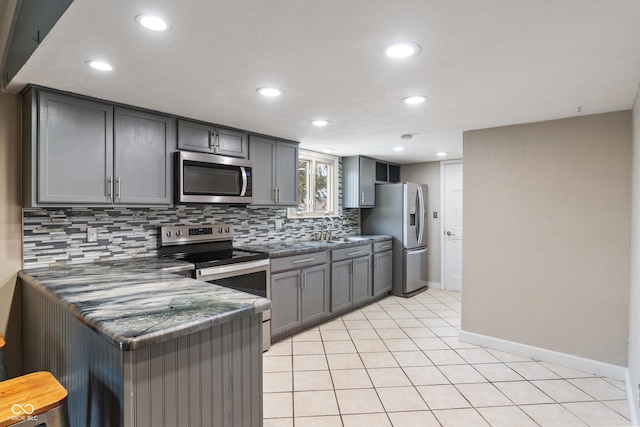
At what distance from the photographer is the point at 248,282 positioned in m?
2.96

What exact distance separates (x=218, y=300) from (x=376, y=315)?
3019 mm

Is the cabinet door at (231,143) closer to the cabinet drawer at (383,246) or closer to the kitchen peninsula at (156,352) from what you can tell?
the kitchen peninsula at (156,352)

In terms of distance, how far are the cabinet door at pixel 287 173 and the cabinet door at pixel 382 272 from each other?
1.54 meters

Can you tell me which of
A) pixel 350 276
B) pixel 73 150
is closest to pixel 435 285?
pixel 350 276

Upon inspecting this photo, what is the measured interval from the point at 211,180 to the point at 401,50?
6.43 feet

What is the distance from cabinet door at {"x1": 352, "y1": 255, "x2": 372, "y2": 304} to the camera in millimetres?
4270

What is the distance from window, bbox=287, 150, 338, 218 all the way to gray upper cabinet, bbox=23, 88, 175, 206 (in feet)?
6.09

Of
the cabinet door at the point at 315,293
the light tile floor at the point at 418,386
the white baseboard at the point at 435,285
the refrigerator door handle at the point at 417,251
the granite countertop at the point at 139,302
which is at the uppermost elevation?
the granite countertop at the point at 139,302

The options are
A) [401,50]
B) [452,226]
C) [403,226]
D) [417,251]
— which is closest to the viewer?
[401,50]

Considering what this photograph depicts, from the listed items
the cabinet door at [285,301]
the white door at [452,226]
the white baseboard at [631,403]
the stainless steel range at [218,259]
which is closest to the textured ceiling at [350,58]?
the stainless steel range at [218,259]

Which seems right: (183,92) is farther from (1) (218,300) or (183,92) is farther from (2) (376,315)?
(2) (376,315)

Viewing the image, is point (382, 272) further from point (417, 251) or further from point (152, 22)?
point (152, 22)

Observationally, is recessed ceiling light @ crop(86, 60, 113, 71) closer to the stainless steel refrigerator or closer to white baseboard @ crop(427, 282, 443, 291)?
the stainless steel refrigerator

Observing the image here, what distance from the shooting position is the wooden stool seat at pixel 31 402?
1.09 meters
